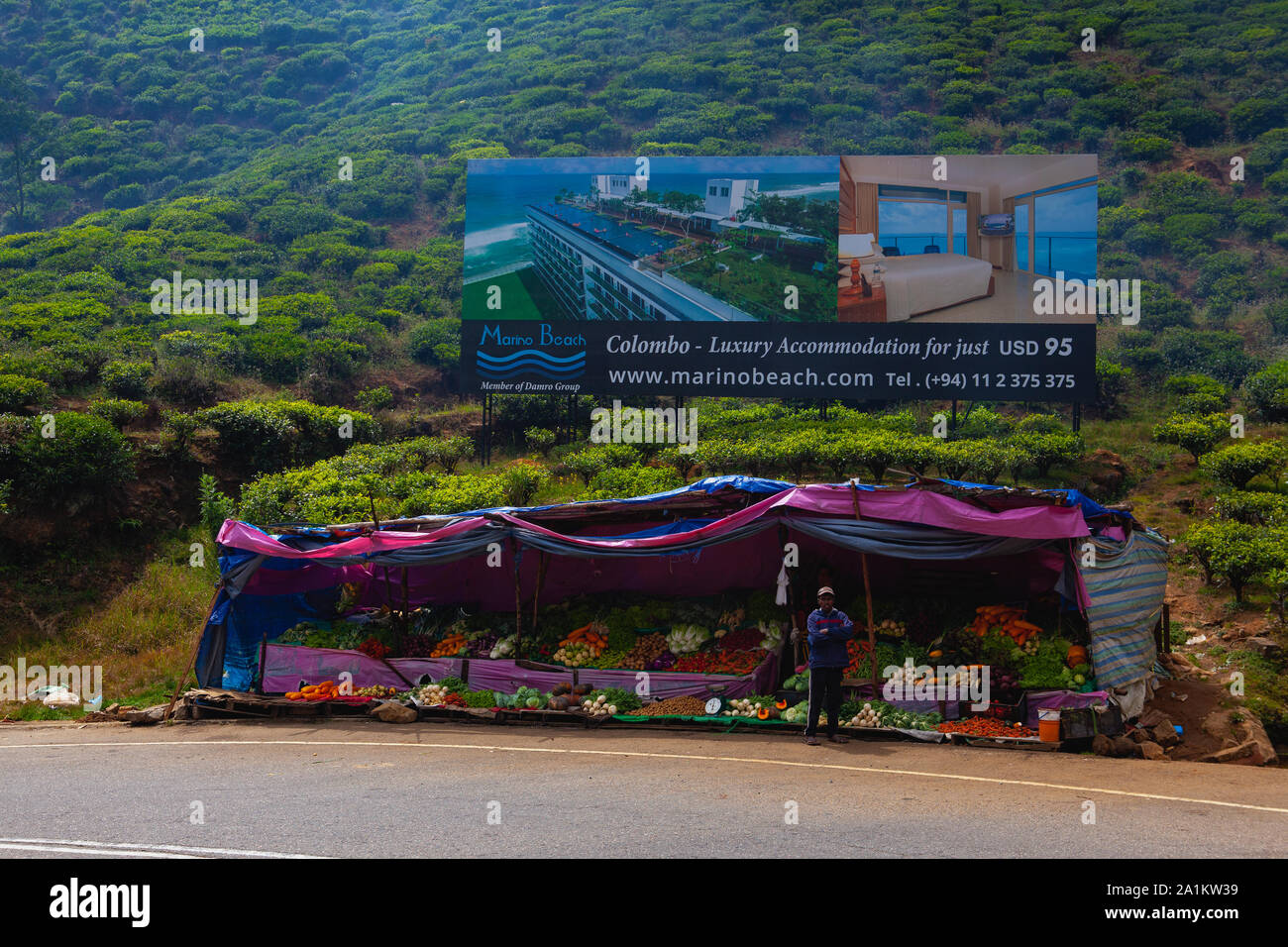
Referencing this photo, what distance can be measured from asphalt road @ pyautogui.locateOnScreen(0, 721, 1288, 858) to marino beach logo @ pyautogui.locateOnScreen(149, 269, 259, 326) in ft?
102

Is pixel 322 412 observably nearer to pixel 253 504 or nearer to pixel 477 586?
pixel 253 504

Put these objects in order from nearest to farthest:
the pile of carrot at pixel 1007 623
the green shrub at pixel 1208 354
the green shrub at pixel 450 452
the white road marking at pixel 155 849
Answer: the white road marking at pixel 155 849 < the pile of carrot at pixel 1007 623 < the green shrub at pixel 450 452 < the green shrub at pixel 1208 354

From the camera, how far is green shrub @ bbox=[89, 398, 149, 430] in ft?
89.7

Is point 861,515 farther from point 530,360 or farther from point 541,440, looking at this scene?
point 541,440

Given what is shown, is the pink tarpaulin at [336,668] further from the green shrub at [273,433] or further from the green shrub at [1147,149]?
the green shrub at [1147,149]

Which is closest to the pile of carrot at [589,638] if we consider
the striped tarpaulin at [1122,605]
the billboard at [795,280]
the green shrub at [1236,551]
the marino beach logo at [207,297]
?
the striped tarpaulin at [1122,605]

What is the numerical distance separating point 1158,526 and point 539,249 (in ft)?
51.8

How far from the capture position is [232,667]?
17.2m

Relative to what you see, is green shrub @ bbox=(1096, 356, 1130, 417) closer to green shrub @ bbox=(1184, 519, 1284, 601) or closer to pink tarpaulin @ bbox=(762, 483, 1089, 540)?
green shrub @ bbox=(1184, 519, 1284, 601)

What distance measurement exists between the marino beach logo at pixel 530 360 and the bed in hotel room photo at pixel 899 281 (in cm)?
646

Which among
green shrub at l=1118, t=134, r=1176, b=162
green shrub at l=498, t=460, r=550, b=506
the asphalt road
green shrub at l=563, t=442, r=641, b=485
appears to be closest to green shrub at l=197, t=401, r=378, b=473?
green shrub at l=498, t=460, r=550, b=506

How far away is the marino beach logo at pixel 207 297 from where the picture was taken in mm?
42125
